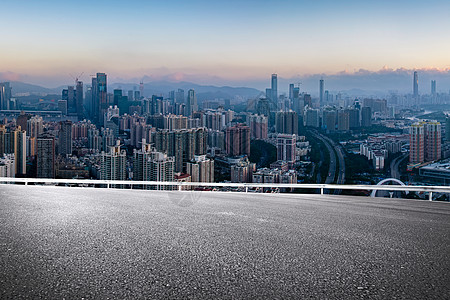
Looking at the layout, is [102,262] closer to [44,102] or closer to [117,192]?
[117,192]

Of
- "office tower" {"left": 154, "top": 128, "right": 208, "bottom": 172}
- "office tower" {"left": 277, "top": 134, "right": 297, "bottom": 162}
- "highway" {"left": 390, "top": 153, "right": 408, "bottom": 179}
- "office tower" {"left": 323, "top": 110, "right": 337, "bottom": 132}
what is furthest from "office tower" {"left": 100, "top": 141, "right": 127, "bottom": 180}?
"office tower" {"left": 323, "top": 110, "right": 337, "bottom": 132}

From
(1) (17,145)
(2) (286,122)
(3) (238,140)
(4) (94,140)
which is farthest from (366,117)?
(1) (17,145)

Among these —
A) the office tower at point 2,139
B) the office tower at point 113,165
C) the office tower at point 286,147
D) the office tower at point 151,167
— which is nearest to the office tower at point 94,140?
the office tower at point 113,165

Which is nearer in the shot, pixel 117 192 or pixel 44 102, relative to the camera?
pixel 117 192

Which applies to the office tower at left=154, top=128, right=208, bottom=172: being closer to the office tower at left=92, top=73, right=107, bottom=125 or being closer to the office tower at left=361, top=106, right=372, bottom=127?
the office tower at left=92, top=73, right=107, bottom=125

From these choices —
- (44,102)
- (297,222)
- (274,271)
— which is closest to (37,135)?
(44,102)

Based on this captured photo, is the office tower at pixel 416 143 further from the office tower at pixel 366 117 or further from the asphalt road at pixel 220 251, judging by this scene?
the asphalt road at pixel 220 251
